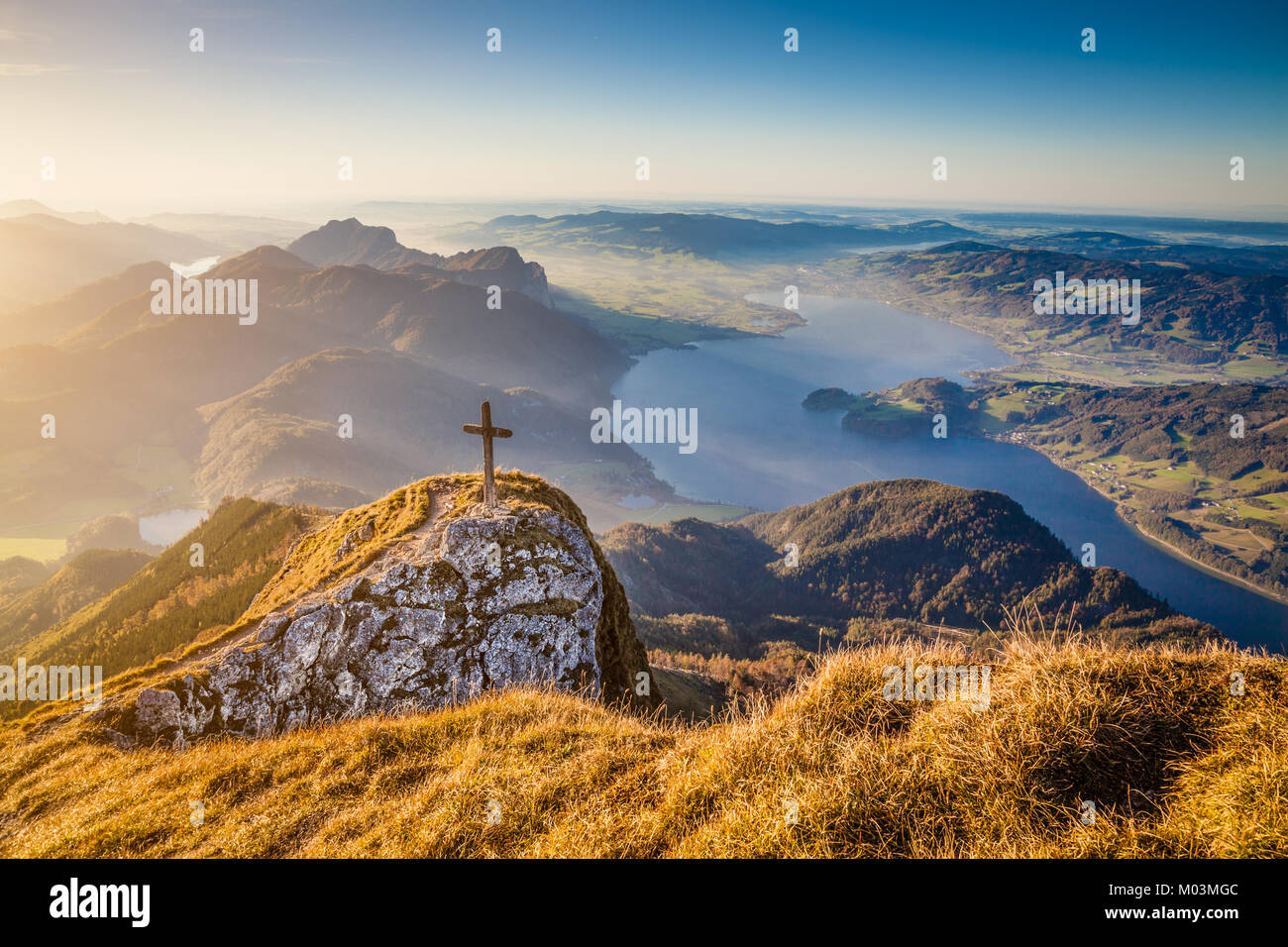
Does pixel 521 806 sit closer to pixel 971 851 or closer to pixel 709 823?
pixel 709 823

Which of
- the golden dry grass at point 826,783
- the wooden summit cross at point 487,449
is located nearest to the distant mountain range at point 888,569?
the wooden summit cross at point 487,449

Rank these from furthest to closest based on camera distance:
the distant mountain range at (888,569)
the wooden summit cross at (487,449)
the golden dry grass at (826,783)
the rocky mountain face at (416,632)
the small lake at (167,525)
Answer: the small lake at (167,525)
the distant mountain range at (888,569)
the wooden summit cross at (487,449)
the rocky mountain face at (416,632)
the golden dry grass at (826,783)

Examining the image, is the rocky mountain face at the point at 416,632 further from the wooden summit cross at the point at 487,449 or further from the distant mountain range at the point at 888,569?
the distant mountain range at the point at 888,569

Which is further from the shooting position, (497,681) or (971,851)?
(497,681)

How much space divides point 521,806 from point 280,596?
13267 millimetres

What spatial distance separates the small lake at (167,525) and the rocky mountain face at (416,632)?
154 m

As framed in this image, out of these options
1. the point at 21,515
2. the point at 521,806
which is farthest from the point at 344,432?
the point at 521,806

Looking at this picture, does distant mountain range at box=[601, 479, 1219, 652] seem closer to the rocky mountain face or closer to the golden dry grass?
the rocky mountain face

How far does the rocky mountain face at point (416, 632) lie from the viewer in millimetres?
11578

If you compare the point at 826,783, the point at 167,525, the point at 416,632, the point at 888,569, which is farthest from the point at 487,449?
the point at 167,525

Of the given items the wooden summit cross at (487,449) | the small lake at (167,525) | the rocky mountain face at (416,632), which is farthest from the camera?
the small lake at (167,525)

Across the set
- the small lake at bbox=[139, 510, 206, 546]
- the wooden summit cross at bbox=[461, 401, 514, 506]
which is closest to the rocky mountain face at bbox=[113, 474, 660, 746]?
the wooden summit cross at bbox=[461, 401, 514, 506]

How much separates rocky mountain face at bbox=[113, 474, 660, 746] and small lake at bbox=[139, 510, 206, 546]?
6064 inches
